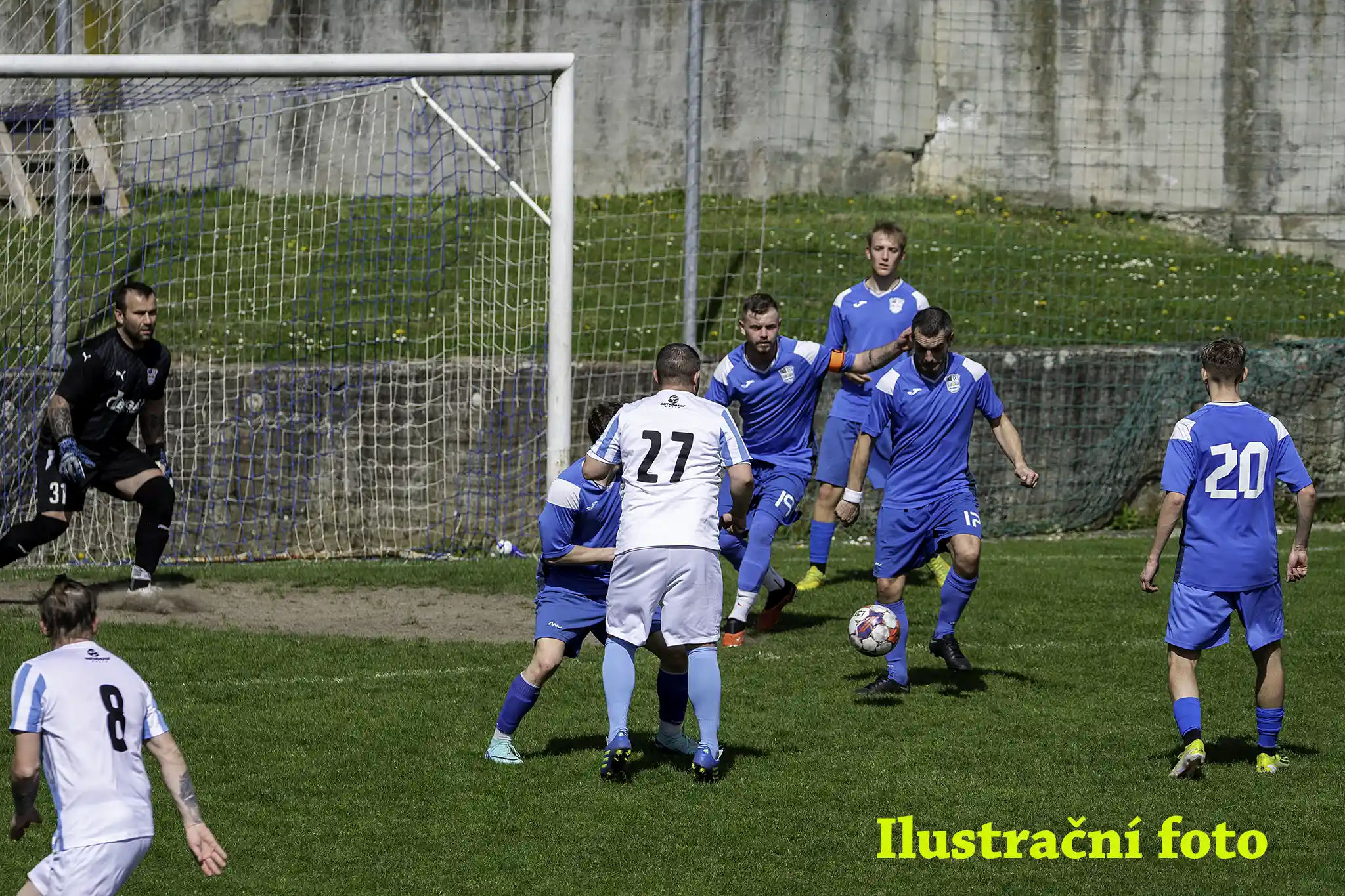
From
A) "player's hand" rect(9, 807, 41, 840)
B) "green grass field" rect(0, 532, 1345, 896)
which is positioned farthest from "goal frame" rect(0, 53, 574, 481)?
"player's hand" rect(9, 807, 41, 840)

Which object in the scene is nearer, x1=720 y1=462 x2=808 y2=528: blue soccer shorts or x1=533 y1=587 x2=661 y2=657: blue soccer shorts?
x1=533 y1=587 x2=661 y2=657: blue soccer shorts

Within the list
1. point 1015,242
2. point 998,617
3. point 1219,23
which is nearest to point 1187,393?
point 1015,242

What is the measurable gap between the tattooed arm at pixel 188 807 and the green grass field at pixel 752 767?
1.10 m

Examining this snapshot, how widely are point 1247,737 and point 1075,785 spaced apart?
4.17 feet

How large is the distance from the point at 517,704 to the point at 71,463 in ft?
14.3

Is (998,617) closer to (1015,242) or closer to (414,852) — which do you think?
(414,852)

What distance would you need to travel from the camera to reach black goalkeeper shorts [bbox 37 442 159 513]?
34.7ft

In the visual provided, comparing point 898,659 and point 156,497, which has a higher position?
point 156,497

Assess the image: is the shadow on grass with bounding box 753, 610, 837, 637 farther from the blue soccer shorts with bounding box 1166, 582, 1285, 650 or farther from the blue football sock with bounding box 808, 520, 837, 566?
the blue soccer shorts with bounding box 1166, 582, 1285, 650

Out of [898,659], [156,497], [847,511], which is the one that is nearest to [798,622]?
[898,659]

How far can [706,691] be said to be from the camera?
23.2 ft

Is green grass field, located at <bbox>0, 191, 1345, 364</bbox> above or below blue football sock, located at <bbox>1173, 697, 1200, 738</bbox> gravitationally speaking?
above

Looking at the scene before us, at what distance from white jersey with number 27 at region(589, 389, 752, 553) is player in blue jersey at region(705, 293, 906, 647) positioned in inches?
103

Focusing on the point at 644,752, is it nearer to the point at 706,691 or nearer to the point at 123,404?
the point at 706,691
